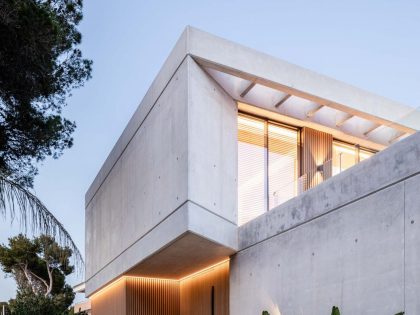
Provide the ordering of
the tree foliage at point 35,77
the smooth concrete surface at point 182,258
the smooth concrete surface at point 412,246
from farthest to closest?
the smooth concrete surface at point 182,258 → the tree foliage at point 35,77 → the smooth concrete surface at point 412,246

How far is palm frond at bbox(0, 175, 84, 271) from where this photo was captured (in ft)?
24.0

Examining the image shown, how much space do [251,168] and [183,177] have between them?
248cm

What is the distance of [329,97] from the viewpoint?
14.4 metres

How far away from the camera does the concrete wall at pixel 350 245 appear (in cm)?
795

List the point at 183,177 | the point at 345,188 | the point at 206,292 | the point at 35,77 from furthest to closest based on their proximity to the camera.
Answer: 1. the point at 206,292
2. the point at 183,177
3. the point at 35,77
4. the point at 345,188

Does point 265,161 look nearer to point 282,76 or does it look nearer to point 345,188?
point 282,76

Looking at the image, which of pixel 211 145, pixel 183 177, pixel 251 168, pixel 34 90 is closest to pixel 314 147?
pixel 251 168

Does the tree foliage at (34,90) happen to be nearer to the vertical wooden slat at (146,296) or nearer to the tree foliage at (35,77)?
the tree foliage at (35,77)

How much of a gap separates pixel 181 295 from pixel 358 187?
11.0m

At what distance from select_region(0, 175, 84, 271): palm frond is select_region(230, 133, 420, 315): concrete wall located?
172 inches

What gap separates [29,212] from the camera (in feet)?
24.3

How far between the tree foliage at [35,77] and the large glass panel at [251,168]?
4205 mm

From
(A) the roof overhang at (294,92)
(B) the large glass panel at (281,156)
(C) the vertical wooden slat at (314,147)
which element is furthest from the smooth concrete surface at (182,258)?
(A) the roof overhang at (294,92)

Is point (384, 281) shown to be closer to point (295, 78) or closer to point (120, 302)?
point (295, 78)
